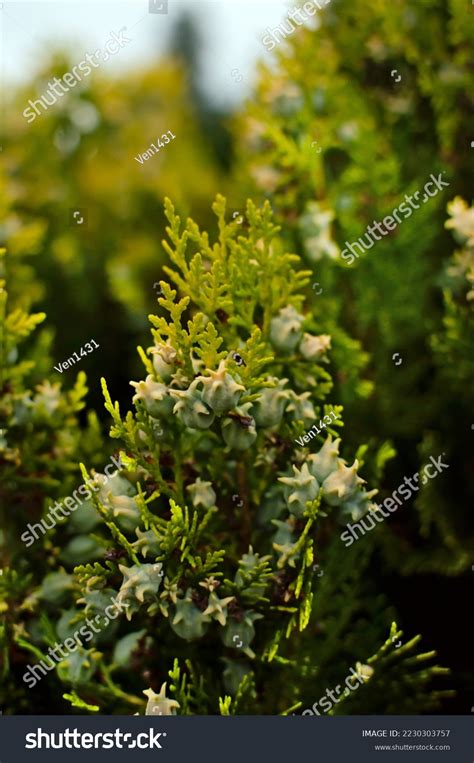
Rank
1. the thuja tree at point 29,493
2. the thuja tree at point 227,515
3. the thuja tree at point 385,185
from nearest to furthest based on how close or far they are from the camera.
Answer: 1. the thuja tree at point 227,515
2. the thuja tree at point 29,493
3. the thuja tree at point 385,185

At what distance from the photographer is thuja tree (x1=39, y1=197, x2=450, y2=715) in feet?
2.95

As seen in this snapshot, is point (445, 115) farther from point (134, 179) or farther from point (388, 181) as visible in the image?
point (134, 179)

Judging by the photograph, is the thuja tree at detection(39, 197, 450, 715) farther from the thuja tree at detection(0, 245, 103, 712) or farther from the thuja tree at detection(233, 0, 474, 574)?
the thuja tree at detection(233, 0, 474, 574)

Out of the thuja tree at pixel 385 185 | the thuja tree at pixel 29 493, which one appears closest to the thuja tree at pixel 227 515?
the thuja tree at pixel 29 493

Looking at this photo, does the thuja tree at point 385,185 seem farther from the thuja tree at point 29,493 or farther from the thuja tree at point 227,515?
the thuja tree at point 29,493

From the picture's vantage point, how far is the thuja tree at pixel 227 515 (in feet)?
2.95

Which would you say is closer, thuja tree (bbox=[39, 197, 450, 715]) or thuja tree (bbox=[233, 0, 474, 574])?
thuja tree (bbox=[39, 197, 450, 715])

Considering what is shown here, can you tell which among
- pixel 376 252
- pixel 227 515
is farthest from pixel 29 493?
pixel 376 252

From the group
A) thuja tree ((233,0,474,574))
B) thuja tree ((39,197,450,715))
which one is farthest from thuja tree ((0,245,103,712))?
thuja tree ((233,0,474,574))

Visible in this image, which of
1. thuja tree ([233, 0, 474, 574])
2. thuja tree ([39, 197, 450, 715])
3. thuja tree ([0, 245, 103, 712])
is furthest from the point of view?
thuja tree ([233, 0, 474, 574])

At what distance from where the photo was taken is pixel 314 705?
1.10m

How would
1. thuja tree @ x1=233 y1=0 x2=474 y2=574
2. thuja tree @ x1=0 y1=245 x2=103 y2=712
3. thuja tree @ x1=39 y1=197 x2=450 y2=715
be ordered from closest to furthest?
thuja tree @ x1=39 y1=197 x2=450 y2=715
thuja tree @ x1=0 y1=245 x2=103 y2=712
thuja tree @ x1=233 y1=0 x2=474 y2=574

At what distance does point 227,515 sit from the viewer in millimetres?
1044

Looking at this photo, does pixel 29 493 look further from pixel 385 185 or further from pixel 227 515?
pixel 385 185
